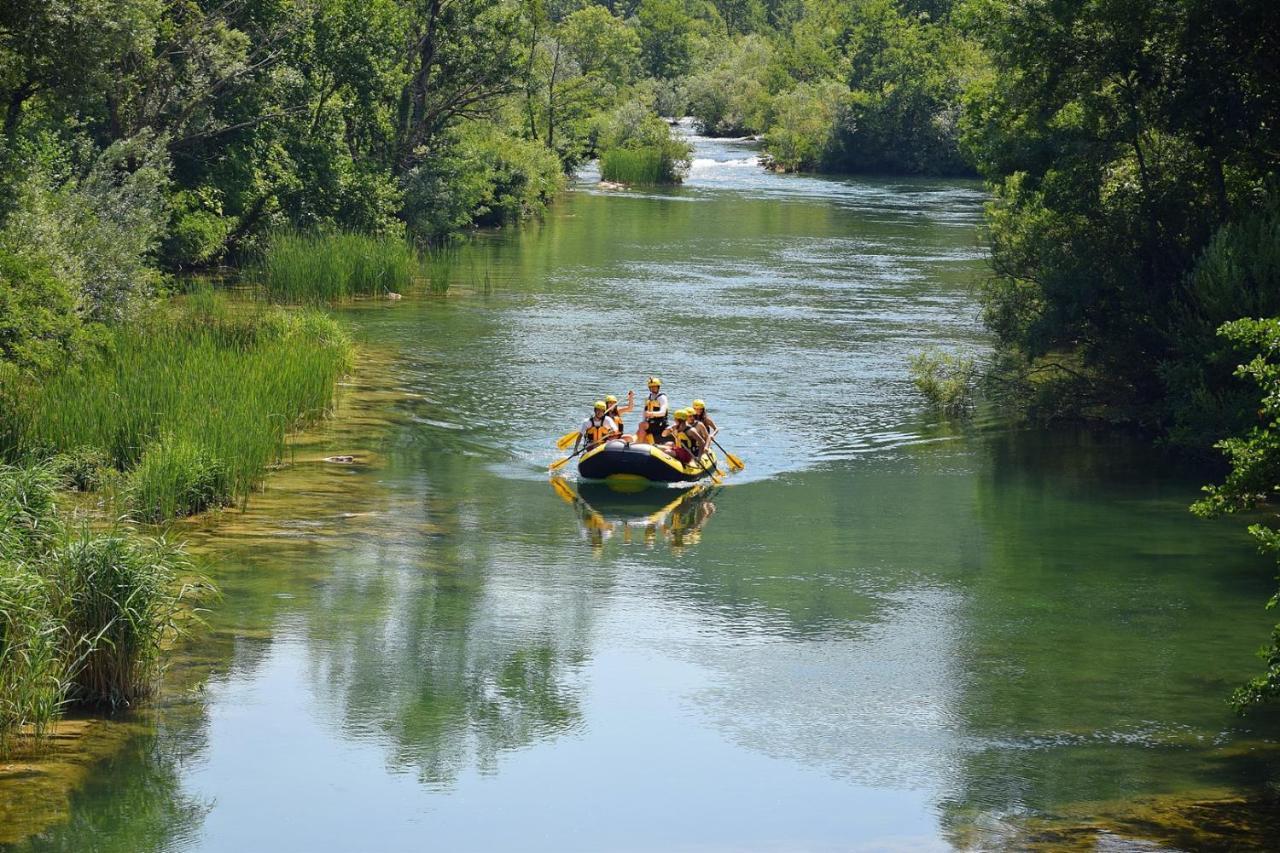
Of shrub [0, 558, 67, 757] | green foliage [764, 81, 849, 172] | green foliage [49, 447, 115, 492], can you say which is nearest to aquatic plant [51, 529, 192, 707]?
shrub [0, 558, 67, 757]

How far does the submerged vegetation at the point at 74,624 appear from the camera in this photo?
11922mm

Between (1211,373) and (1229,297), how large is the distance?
1060 mm

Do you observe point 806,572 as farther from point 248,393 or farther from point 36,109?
point 36,109

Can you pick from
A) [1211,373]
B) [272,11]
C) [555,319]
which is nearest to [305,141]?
[272,11]

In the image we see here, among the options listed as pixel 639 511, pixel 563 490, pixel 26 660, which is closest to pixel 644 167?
pixel 563 490

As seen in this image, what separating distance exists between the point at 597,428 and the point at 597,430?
0.03m

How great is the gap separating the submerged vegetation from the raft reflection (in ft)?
21.4

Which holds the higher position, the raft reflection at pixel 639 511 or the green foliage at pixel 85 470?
the green foliage at pixel 85 470

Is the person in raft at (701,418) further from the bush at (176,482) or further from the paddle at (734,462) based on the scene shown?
the bush at (176,482)

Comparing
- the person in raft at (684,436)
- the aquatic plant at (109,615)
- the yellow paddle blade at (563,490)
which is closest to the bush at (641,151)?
the person in raft at (684,436)

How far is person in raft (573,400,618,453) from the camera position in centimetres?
2180

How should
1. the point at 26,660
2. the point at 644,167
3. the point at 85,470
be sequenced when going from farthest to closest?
1. the point at 644,167
2. the point at 85,470
3. the point at 26,660

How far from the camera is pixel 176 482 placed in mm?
18203

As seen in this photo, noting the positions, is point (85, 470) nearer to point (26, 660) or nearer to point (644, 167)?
point (26, 660)
